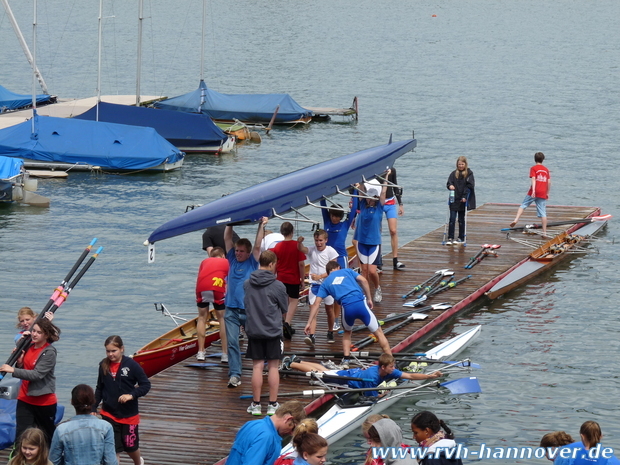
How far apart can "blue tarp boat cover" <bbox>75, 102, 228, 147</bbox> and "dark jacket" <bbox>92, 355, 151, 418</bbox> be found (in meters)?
28.0

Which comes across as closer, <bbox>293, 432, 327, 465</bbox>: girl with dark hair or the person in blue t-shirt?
<bbox>293, 432, 327, 465</bbox>: girl with dark hair

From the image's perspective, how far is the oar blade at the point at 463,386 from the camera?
44.7ft

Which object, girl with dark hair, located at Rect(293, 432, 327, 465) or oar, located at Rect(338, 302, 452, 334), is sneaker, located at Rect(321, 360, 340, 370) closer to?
oar, located at Rect(338, 302, 452, 334)

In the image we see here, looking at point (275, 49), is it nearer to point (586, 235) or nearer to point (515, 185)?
Answer: point (515, 185)

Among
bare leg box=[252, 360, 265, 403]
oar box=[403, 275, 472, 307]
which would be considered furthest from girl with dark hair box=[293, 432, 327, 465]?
oar box=[403, 275, 472, 307]

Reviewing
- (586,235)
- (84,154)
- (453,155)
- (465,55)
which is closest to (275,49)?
(465,55)

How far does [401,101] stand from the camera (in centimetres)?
5506

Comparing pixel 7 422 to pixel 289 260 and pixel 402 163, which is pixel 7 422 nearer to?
pixel 289 260

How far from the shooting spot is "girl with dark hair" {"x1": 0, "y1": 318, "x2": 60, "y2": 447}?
9.83 metres

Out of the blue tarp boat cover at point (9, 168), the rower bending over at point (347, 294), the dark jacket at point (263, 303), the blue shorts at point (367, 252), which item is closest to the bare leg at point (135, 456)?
the dark jacket at point (263, 303)

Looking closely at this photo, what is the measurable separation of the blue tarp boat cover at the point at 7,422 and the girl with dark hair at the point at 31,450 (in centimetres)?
316

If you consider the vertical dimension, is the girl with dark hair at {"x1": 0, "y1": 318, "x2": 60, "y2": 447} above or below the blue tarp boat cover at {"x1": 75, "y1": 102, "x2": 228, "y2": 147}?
below

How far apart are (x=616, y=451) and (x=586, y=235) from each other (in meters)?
12.1

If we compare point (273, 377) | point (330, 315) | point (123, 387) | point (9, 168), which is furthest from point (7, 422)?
point (9, 168)
